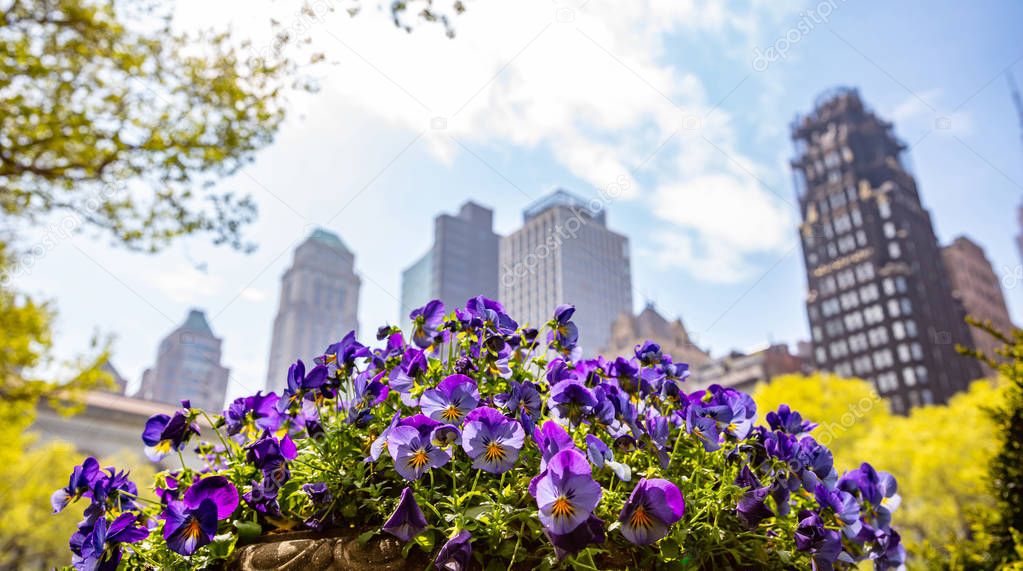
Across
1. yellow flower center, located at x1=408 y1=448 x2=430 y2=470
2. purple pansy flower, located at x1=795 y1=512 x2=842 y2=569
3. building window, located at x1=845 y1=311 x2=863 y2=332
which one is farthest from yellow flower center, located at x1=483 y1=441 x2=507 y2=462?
building window, located at x1=845 y1=311 x2=863 y2=332

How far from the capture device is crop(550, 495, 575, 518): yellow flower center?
90 centimetres

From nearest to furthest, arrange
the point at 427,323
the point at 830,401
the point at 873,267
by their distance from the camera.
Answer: the point at 427,323 → the point at 830,401 → the point at 873,267

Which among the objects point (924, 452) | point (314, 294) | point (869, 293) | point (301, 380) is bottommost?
point (301, 380)

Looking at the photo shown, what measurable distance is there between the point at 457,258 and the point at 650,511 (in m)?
12.0

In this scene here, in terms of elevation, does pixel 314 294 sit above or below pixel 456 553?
above

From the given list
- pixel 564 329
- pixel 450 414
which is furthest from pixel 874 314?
pixel 450 414

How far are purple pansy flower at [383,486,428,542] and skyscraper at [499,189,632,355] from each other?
2481 millimetres

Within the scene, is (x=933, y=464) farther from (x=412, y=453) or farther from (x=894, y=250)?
(x=894, y=250)

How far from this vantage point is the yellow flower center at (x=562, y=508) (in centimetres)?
90

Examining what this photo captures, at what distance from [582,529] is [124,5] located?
763 centimetres

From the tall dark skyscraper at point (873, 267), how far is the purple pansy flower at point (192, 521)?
61394mm

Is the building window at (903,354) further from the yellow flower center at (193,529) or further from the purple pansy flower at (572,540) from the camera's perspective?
the yellow flower center at (193,529)

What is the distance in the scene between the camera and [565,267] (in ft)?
22.9

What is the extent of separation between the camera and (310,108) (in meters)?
6.23
